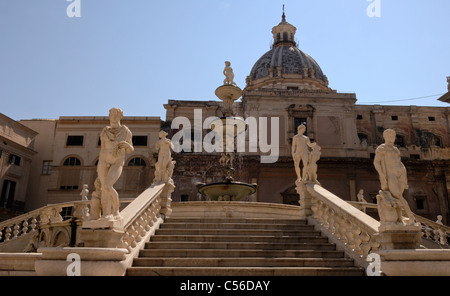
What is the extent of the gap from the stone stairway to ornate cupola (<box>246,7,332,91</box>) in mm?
33181

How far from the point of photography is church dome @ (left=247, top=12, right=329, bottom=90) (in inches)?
1711

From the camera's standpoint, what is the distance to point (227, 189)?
1405cm

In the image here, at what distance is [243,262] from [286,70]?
40.4 meters

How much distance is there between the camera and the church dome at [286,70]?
43.5m

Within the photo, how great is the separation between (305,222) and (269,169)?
21.1m

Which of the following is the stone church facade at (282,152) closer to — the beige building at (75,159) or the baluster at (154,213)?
the beige building at (75,159)

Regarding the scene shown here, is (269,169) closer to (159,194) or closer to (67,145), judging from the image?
(67,145)

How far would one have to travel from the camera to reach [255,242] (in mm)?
8047

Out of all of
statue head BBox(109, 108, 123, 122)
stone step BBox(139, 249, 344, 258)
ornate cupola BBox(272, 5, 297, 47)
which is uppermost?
ornate cupola BBox(272, 5, 297, 47)

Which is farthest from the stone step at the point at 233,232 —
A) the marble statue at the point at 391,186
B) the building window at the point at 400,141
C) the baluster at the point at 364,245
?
the building window at the point at 400,141
